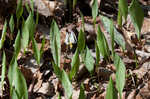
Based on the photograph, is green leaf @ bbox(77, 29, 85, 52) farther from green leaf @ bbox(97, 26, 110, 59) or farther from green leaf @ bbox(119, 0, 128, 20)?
green leaf @ bbox(119, 0, 128, 20)

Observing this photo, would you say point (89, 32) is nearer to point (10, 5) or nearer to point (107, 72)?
point (107, 72)

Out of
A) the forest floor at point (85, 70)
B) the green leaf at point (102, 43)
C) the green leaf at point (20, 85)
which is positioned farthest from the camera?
the forest floor at point (85, 70)

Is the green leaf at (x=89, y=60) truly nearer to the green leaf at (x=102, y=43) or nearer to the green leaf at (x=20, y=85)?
the green leaf at (x=102, y=43)

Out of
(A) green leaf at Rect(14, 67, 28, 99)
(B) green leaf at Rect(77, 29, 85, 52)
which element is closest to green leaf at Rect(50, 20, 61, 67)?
(B) green leaf at Rect(77, 29, 85, 52)

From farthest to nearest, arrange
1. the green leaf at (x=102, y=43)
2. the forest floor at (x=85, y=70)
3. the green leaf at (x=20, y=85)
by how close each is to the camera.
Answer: the forest floor at (x=85, y=70)
the green leaf at (x=102, y=43)
the green leaf at (x=20, y=85)

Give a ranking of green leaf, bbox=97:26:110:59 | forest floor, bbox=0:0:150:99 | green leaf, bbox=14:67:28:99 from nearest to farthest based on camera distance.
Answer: green leaf, bbox=14:67:28:99, green leaf, bbox=97:26:110:59, forest floor, bbox=0:0:150:99

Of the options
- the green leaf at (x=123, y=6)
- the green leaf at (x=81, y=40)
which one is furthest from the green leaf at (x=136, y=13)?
the green leaf at (x=81, y=40)

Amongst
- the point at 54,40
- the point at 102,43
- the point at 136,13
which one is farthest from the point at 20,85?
the point at 136,13

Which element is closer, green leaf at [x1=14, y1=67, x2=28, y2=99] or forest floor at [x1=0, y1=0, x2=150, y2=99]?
green leaf at [x1=14, y1=67, x2=28, y2=99]

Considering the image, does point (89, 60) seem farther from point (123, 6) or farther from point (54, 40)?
point (123, 6)

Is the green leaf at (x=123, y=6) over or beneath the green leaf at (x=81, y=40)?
over

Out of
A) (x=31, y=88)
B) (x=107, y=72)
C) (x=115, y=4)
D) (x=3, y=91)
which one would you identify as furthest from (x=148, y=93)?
(x=115, y=4)

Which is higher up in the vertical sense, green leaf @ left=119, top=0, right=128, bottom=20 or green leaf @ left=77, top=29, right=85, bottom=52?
green leaf @ left=119, top=0, right=128, bottom=20

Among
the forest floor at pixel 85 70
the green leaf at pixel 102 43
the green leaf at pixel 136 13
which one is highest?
the green leaf at pixel 136 13
